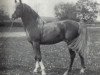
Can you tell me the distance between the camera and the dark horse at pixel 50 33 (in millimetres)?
1564

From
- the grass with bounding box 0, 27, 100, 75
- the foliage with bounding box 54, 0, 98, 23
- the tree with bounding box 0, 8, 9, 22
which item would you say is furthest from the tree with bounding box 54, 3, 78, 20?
the tree with bounding box 0, 8, 9, 22

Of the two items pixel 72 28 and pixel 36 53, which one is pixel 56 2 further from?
pixel 36 53

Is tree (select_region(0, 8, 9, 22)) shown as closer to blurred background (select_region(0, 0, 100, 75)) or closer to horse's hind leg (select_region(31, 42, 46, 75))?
blurred background (select_region(0, 0, 100, 75))

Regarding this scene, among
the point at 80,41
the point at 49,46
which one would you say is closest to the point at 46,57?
the point at 49,46

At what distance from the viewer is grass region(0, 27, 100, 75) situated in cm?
157

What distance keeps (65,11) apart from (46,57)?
0.24m

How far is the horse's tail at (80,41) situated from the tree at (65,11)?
0.07 metres

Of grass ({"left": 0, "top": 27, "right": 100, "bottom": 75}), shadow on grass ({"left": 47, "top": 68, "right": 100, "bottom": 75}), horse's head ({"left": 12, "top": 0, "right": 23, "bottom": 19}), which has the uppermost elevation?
horse's head ({"left": 12, "top": 0, "right": 23, "bottom": 19})

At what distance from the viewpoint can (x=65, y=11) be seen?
61.7 inches

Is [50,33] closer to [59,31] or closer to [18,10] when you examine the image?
[59,31]

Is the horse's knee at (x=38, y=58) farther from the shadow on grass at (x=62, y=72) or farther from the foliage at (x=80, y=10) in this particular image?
the foliage at (x=80, y=10)

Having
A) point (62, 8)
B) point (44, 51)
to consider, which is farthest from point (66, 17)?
point (44, 51)

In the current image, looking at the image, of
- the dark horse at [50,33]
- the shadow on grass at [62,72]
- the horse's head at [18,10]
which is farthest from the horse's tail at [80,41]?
the horse's head at [18,10]

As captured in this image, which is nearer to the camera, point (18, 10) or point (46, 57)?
point (18, 10)
